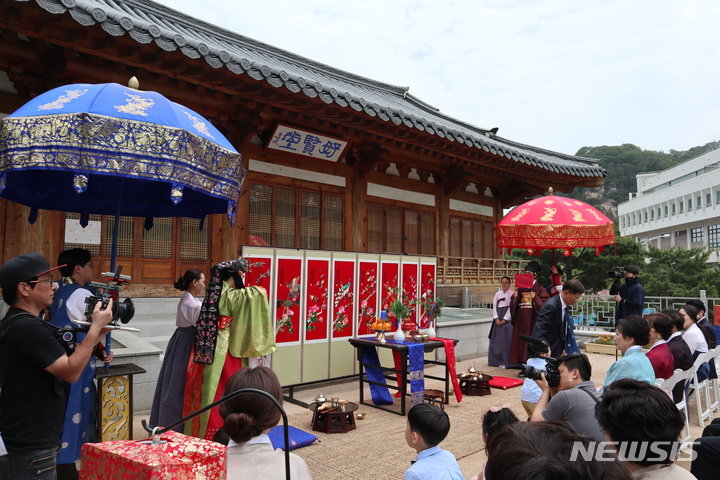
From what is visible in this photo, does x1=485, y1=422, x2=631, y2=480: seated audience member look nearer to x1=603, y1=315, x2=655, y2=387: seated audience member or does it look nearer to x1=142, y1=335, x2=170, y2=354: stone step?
x1=603, y1=315, x2=655, y2=387: seated audience member

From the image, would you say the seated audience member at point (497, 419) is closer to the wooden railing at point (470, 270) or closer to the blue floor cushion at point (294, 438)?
the blue floor cushion at point (294, 438)

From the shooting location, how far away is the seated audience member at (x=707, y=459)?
2182 mm

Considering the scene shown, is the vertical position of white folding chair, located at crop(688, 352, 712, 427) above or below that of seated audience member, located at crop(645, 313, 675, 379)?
below

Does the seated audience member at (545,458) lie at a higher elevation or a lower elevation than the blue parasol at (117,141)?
lower

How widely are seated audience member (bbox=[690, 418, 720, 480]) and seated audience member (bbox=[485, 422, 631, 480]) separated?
1.41 m

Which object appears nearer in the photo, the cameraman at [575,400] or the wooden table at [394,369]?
the cameraman at [575,400]

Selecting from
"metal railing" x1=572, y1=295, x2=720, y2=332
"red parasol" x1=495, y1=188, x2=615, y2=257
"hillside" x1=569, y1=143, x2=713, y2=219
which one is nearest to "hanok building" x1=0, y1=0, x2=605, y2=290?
"red parasol" x1=495, y1=188, x2=615, y2=257

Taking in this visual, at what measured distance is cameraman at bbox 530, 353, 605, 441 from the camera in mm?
2908

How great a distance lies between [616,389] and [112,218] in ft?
23.7

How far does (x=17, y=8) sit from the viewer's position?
187 inches

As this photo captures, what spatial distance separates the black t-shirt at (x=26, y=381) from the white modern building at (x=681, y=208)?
42.7 metres

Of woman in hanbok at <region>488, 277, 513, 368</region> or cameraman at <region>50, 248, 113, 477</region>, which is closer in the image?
cameraman at <region>50, 248, 113, 477</region>

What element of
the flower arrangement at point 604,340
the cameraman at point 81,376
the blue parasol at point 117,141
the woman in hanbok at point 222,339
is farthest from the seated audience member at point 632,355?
the flower arrangement at point 604,340

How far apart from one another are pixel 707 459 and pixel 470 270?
34.2ft
